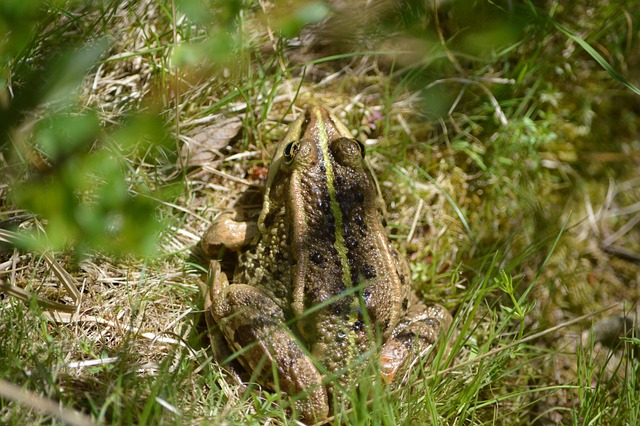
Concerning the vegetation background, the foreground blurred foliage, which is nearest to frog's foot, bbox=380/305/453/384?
the vegetation background

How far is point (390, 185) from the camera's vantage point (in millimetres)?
3861

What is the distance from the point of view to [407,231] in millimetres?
3840

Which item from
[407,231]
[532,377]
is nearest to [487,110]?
[407,231]

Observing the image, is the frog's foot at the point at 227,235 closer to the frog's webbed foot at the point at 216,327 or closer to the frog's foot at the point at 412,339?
the frog's webbed foot at the point at 216,327

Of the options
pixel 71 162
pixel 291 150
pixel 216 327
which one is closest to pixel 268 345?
pixel 216 327

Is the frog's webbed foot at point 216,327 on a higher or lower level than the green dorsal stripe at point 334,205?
lower

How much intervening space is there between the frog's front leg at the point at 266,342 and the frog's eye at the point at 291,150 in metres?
0.81

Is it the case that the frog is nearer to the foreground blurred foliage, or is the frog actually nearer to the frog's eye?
the frog's eye

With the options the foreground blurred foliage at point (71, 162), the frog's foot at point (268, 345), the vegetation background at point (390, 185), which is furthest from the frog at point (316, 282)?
the foreground blurred foliage at point (71, 162)

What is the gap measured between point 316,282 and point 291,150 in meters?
0.82

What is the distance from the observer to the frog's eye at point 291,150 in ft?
10.6

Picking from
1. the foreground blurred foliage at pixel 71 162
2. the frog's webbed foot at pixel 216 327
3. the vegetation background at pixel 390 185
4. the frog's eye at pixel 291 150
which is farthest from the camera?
the frog's eye at pixel 291 150

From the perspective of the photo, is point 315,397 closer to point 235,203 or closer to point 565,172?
point 235,203

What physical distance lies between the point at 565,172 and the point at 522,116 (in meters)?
0.57
